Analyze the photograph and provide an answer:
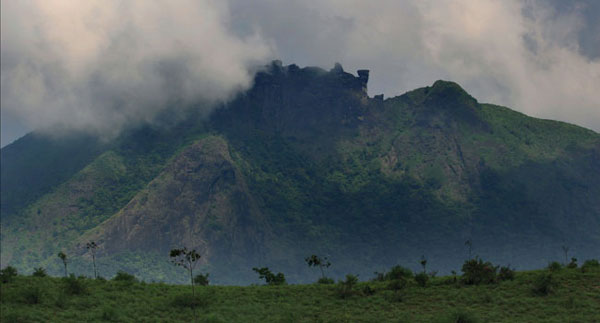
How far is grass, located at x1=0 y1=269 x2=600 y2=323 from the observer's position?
59875 mm

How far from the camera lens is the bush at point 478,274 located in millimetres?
72875

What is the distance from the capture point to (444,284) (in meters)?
74.6

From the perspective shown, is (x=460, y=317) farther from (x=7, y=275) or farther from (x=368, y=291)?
(x=7, y=275)

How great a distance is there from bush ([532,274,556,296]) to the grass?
52cm

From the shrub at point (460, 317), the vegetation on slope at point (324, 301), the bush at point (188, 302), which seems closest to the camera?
the shrub at point (460, 317)

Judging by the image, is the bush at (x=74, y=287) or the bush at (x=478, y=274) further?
the bush at (x=478, y=274)

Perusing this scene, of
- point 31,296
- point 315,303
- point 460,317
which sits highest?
point 31,296

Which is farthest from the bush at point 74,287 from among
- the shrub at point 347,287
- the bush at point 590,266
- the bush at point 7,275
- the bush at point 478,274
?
the bush at point 590,266

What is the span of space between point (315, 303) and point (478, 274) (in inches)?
860

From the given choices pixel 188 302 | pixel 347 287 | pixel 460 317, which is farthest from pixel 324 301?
pixel 460 317

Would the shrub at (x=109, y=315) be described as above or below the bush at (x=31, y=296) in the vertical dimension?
below

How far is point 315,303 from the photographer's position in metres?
70.6

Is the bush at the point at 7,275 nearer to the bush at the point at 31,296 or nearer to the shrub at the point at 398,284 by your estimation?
the bush at the point at 31,296

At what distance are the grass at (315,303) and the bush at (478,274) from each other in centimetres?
162
